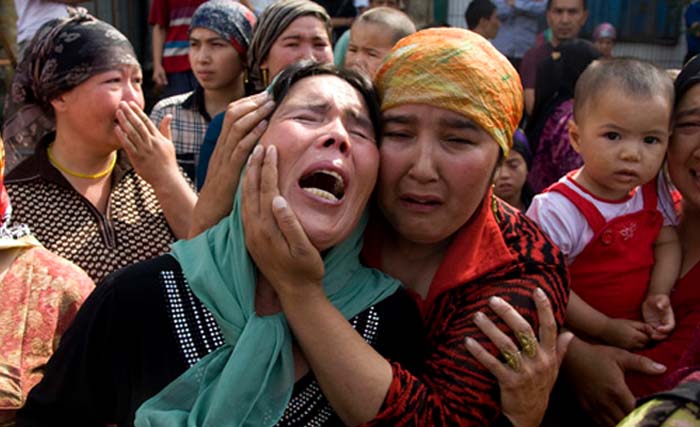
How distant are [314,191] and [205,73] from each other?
3139 mm

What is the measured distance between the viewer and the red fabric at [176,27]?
6.91 meters

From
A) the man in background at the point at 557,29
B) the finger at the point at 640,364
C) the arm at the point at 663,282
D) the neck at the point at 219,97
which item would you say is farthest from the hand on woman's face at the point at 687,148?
the man in background at the point at 557,29

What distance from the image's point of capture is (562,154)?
16.9ft

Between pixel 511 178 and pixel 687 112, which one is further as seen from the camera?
pixel 511 178

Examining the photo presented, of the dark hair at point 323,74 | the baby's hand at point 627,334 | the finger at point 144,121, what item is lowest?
the baby's hand at point 627,334

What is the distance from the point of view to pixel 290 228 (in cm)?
195

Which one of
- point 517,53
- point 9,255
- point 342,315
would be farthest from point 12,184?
point 517,53

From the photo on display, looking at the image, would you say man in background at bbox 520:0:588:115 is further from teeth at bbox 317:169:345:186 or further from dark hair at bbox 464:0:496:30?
teeth at bbox 317:169:345:186

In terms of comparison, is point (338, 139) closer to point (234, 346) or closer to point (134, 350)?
point (234, 346)

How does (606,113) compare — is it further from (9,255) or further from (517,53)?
(517,53)

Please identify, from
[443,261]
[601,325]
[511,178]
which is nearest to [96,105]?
[443,261]

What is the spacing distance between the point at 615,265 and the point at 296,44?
2.34 meters

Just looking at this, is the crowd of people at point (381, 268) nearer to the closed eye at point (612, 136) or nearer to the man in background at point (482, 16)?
the closed eye at point (612, 136)

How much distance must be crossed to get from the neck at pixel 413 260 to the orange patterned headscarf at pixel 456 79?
1.20ft
